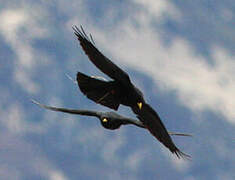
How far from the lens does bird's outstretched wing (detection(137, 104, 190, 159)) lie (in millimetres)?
39125

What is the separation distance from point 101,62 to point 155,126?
128 inches

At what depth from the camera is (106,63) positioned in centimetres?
3978

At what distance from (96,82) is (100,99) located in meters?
0.81

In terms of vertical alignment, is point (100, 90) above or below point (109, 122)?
above

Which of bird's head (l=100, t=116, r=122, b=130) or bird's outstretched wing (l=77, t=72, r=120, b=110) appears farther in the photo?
bird's head (l=100, t=116, r=122, b=130)

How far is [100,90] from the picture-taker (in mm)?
40188

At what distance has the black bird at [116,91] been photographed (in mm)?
39406

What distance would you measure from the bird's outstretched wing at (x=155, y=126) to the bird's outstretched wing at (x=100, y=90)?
4.38 feet

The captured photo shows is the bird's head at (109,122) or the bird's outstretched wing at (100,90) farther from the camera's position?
the bird's head at (109,122)

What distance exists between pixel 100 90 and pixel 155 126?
8.62 feet

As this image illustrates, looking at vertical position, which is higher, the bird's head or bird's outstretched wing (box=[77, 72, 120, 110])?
bird's outstretched wing (box=[77, 72, 120, 110])

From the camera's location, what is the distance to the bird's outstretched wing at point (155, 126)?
39125 millimetres

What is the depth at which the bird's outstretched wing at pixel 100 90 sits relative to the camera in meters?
39.9

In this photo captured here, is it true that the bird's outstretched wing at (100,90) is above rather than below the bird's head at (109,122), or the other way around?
above
